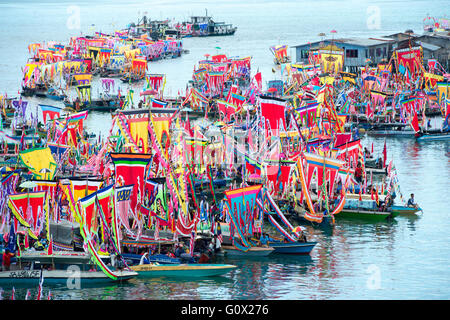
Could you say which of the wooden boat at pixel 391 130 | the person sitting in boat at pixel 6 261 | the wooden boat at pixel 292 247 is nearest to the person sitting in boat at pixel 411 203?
Answer: the wooden boat at pixel 292 247

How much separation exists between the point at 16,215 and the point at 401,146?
39.2 metres

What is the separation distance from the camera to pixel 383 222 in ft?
149

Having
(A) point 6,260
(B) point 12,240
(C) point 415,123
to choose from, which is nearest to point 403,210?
(C) point 415,123

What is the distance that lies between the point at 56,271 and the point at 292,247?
12011 mm

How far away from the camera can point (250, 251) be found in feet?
127

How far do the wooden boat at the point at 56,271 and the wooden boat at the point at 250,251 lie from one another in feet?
18.3

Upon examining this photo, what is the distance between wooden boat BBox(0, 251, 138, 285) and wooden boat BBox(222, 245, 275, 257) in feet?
18.3

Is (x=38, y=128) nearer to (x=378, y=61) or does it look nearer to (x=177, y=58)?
(x=378, y=61)

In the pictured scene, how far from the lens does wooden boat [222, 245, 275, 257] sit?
3878cm

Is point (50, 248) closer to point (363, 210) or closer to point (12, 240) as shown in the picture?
point (12, 240)

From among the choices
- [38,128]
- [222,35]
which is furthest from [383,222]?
[222,35]

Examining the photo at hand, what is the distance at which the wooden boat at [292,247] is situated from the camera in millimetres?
39094

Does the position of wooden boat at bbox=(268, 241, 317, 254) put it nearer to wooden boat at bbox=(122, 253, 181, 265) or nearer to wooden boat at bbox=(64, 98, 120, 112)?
wooden boat at bbox=(122, 253, 181, 265)

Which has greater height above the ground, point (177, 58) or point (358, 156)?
point (177, 58)
